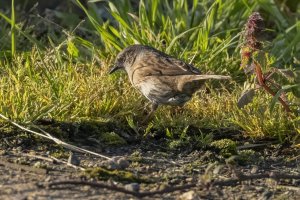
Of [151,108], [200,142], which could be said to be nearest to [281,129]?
[200,142]

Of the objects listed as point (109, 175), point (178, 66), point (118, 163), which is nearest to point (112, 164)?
point (118, 163)

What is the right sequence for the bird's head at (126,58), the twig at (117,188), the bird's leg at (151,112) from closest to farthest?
the twig at (117,188), the bird's leg at (151,112), the bird's head at (126,58)

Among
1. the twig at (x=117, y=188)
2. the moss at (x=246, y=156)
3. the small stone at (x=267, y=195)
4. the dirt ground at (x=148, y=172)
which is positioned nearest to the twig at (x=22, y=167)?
the dirt ground at (x=148, y=172)

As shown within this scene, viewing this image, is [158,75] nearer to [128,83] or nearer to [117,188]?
[128,83]

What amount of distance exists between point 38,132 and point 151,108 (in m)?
→ 1.35

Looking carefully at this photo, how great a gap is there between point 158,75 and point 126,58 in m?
0.33

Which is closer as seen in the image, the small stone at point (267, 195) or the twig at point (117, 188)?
the twig at point (117, 188)

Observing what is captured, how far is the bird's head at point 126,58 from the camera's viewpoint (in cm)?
773

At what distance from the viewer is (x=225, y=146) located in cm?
654

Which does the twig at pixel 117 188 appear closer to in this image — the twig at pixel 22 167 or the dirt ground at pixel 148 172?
the dirt ground at pixel 148 172

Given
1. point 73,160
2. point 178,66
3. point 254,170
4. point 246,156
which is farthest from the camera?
point 178,66

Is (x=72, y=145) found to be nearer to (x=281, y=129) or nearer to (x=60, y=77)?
(x=60, y=77)

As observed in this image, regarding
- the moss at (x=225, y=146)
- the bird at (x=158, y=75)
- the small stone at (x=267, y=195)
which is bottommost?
the small stone at (x=267, y=195)

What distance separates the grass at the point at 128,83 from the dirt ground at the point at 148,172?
26 cm
